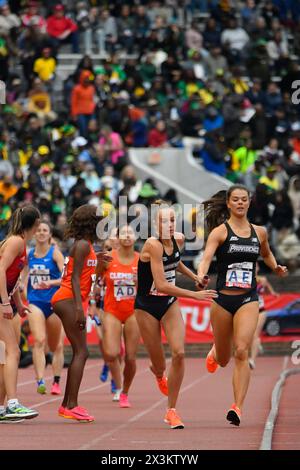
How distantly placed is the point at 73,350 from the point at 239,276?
1870 mm

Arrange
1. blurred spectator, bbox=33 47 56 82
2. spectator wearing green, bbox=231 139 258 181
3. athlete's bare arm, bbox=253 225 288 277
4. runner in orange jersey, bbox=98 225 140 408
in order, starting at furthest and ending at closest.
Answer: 1. blurred spectator, bbox=33 47 56 82
2. spectator wearing green, bbox=231 139 258 181
3. runner in orange jersey, bbox=98 225 140 408
4. athlete's bare arm, bbox=253 225 288 277

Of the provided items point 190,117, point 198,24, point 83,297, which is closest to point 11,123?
point 190,117

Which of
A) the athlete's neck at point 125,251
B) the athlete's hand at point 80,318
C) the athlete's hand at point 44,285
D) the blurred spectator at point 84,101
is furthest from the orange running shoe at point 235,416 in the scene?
the blurred spectator at point 84,101

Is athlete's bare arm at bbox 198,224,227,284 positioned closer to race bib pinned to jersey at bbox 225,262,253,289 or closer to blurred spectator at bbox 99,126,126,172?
race bib pinned to jersey at bbox 225,262,253,289

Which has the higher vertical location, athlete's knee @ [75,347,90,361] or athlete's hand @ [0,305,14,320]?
athlete's hand @ [0,305,14,320]

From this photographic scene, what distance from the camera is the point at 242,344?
14.1m

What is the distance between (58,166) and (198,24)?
9.24 m

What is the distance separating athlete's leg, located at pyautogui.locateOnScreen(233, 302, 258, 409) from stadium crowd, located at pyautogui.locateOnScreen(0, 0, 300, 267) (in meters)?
13.1

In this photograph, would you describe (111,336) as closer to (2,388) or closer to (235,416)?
(2,388)

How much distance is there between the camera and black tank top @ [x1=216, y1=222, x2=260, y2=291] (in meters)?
14.3

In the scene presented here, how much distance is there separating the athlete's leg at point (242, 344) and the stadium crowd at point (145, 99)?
13.1 metres

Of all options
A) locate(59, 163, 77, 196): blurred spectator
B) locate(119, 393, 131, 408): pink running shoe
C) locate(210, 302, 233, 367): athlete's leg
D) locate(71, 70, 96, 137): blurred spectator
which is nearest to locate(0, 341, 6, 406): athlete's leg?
locate(210, 302, 233, 367): athlete's leg

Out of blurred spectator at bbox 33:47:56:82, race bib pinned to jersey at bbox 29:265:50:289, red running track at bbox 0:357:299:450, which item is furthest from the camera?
blurred spectator at bbox 33:47:56:82

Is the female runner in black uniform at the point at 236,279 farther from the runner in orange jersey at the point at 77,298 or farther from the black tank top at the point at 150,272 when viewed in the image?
the runner in orange jersey at the point at 77,298
